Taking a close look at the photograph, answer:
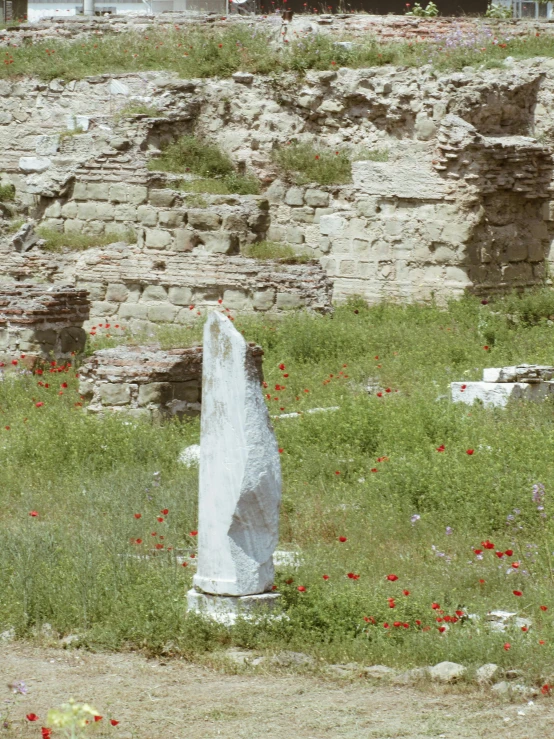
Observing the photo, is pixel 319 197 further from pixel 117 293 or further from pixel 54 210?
pixel 54 210

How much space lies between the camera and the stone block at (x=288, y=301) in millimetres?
14469

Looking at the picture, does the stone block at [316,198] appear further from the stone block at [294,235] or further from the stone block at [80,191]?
the stone block at [80,191]

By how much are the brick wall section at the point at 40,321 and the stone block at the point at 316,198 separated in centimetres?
441

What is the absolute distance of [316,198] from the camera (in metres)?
16.1

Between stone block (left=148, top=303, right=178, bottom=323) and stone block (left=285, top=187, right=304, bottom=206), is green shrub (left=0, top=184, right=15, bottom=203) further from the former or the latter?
stone block (left=285, top=187, right=304, bottom=206)

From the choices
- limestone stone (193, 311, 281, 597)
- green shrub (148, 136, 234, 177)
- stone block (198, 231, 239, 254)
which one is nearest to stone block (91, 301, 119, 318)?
stone block (198, 231, 239, 254)

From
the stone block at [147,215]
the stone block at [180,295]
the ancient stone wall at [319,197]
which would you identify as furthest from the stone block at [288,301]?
the stone block at [147,215]

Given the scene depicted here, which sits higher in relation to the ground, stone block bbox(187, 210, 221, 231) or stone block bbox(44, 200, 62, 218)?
stone block bbox(187, 210, 221, 231)

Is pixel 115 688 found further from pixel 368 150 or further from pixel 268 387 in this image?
pixel 368 150

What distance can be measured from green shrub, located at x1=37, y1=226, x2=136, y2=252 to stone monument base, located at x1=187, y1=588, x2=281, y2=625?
35.4 feet

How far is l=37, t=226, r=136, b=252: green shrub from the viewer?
16.1 meters

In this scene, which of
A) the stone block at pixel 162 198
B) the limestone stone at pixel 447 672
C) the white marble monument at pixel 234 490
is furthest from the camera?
the stone block at pixel 162 198

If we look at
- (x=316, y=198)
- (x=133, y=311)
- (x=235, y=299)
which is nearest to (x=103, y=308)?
(x=133, y=311)

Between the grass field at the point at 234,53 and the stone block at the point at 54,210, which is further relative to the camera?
the stone block at the point at 54,210
